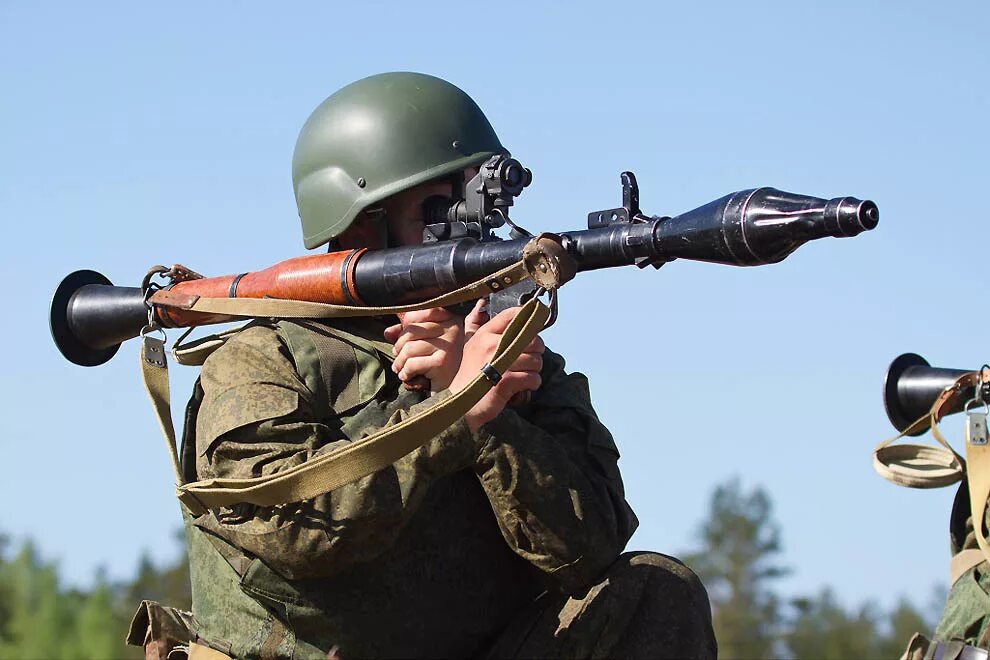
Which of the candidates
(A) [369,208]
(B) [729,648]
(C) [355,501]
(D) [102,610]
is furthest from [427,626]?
(B) [729,648]

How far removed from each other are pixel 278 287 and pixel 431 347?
0.67 metres

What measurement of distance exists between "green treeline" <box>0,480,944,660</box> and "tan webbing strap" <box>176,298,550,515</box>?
5.15 m

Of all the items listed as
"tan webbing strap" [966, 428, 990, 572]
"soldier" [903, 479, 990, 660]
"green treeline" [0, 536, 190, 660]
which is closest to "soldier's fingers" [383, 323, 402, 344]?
"tan webbing strap" [966, 428, 990, 572]

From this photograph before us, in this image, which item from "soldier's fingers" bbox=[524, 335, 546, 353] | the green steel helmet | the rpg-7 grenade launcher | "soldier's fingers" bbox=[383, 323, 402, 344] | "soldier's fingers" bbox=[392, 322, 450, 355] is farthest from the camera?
the green steel helmet

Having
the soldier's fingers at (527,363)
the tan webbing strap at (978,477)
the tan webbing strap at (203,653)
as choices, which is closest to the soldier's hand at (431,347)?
the soldier's fingers at (527,363)

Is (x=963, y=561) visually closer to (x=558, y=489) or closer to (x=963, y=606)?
(x=963, y=606)

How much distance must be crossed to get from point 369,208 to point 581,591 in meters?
1.58

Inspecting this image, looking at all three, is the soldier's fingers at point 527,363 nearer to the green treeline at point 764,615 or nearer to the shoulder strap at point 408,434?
the shoulder strap at point 408,434

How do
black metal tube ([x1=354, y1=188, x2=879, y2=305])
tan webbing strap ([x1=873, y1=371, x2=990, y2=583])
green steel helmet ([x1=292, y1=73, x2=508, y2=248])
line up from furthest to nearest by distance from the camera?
tan webbing strap ([x1=873, y1=371, x2=990, y2=583]) → green steel helmet ([x1=292, y1=73, x2=508, y2=248]) → black metal tube ([x1=354, y1=188, x2=879, y2=305])

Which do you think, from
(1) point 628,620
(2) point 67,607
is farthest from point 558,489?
(2) point 67,607

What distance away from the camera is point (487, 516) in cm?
572

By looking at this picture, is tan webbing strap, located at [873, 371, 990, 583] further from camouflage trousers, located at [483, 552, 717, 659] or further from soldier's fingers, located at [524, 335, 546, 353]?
soldier's fingers, located at [524, 335, 546, 353]

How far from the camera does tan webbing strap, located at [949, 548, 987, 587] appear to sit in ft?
24.7

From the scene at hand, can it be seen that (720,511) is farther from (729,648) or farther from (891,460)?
(891,460)
